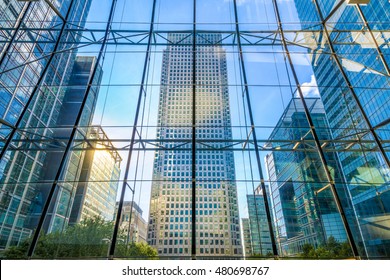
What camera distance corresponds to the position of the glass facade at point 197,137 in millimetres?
7371

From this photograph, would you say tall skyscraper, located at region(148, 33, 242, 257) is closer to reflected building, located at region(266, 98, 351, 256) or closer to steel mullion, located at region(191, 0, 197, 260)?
steel mullion, located at region(191, 0, 197, 260)

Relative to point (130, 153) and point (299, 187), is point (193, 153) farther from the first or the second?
point (299, 187)

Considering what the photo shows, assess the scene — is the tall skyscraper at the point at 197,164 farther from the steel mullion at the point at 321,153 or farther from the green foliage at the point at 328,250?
the steel mullion at the point at 321,153

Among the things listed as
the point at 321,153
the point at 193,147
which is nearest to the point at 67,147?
the point at 193,147

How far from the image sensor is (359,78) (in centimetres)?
1234

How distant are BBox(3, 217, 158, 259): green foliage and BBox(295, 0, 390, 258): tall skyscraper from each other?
23.4 feet

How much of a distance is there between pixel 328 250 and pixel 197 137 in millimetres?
6062

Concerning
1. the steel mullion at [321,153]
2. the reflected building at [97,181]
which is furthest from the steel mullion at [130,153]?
the steel mullion at [321,153]

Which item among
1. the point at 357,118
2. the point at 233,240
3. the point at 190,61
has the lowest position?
the point at 233,240

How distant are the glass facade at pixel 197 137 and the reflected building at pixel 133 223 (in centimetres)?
5
